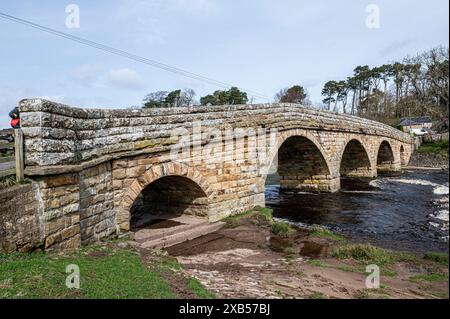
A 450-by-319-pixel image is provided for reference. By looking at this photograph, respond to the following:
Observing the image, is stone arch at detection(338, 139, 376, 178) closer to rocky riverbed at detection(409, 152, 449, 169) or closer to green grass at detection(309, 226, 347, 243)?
rocky riverbed at detection(409, 152, 449, 169)

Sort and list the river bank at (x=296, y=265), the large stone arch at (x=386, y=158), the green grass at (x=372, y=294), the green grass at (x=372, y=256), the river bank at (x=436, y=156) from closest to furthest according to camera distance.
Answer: the river bank at (x=436, y=156) < the green grass at (x=372, y=294) < the river bank at (x=296, y=265) < the green grass at (x=372, y=256) < the large stone arch at (x=386, y=158)

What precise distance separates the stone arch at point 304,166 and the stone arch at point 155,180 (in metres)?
8.40

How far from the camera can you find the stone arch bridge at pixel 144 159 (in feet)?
17.9

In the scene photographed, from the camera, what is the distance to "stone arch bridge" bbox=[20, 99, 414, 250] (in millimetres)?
5465

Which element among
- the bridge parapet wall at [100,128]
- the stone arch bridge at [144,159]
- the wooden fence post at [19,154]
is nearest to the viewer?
the wooden fence post at [19,154]

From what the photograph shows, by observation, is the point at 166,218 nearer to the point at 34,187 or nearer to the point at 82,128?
the point at 82,128

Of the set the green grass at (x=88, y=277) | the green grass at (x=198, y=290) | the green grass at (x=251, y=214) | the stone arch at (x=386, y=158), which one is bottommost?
the green grass at (x=251, y=214)

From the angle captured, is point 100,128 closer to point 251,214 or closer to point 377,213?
point 251,214

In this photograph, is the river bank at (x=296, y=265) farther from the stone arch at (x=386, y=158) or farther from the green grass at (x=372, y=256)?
the stone arch at (x=386, y=158)

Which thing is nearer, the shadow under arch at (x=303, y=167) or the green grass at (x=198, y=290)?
the green grass at (x=198, y=290)

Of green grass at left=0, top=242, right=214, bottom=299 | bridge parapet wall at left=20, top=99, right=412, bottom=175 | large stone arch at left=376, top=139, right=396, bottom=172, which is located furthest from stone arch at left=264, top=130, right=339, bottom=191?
large stone arch at left=376, top=139, right=396, bottom=172

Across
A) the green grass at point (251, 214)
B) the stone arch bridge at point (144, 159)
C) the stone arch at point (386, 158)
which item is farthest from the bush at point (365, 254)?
the stone arch at point (386, 158)

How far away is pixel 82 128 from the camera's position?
6.31 metres
